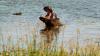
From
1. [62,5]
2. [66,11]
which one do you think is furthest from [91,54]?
[62,5]

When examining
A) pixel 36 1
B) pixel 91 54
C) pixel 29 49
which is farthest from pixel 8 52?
pixel 36 1

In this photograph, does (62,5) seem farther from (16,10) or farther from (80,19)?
(80,19)

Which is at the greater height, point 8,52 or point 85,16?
point 8,52

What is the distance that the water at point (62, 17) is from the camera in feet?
84.9

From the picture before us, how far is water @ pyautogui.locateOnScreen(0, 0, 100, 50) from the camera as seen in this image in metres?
25.9

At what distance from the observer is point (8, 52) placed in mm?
12695

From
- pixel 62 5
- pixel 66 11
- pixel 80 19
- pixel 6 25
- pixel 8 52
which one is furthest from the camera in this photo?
pixel 62 5

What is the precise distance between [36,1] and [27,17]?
1564 cm

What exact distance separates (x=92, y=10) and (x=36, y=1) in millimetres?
11177

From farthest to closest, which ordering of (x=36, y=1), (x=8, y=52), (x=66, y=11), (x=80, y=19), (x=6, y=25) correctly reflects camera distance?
(x=36, y=1)
(x=66, y=11)
(x=80, y=19)
(x=6, y=25)
(x=8, y=52)

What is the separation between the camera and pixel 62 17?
120 feet

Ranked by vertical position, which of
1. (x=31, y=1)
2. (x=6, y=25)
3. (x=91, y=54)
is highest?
(x=91, y=54)

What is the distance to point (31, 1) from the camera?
52344mm

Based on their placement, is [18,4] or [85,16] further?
[18,4]
